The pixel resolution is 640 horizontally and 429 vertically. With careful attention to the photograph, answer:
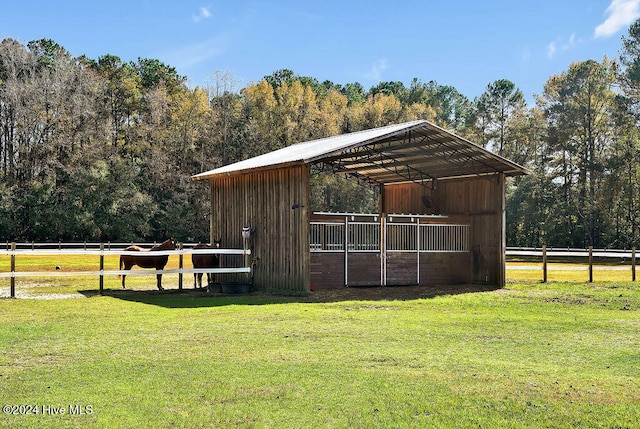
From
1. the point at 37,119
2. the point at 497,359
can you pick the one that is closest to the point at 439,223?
the point at 497,359

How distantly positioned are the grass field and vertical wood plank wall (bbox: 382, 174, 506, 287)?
7002mm

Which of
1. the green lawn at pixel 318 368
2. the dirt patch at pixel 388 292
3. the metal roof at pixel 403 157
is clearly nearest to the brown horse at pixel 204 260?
the metal roof at pixel 403 157

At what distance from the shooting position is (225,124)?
5322 centimetres

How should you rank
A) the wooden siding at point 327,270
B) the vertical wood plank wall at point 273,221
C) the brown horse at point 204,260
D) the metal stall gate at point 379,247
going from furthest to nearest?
the brown horse at point 204,260 < the metal stall gate at point 379,247 < the wooden siding at point 327,270 < the vertical wood plank wall at point 273,221

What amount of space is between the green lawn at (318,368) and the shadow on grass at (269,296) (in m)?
1.78

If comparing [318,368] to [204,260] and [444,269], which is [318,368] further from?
[444,269]

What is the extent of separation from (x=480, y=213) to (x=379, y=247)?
3.91m

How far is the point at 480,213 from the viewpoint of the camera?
21234mm

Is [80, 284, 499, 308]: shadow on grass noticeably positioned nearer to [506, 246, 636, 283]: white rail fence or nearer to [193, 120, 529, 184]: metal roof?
[193, 120, 529, 184]: metal roof

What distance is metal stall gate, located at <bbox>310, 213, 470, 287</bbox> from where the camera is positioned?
18.0 m

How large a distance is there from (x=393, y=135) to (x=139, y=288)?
26.3 ft

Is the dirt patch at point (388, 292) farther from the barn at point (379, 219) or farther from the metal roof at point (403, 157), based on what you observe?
the metal roof at point (403, 157)

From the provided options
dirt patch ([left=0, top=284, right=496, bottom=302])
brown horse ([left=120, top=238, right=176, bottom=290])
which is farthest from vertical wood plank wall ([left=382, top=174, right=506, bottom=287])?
brown horse ([left=120, top=238, right=176, bottom=290])

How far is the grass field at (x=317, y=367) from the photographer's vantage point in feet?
18.9
